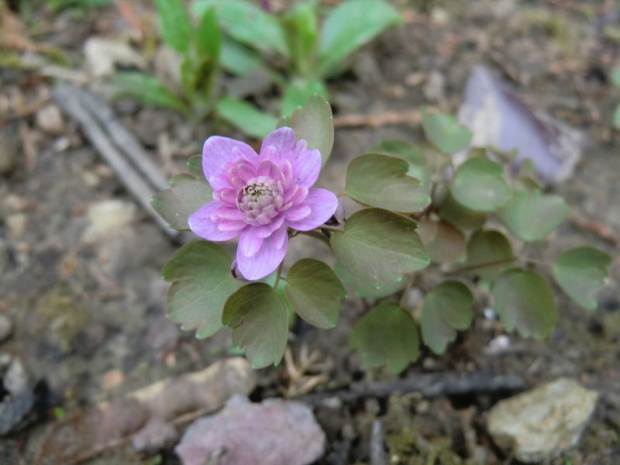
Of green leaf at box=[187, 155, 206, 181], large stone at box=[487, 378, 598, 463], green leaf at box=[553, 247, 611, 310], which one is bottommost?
large stone at box=[487, 378, 598, 463]

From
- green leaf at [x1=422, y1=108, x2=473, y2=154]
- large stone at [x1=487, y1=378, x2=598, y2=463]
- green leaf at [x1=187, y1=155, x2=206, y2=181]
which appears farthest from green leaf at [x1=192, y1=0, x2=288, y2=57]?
large stone at [x1=487, y1=378, x2=598, y2=463]

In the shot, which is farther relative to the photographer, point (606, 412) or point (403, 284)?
point (606, 412)

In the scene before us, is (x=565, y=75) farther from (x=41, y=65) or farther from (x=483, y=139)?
(x=41, y=65)

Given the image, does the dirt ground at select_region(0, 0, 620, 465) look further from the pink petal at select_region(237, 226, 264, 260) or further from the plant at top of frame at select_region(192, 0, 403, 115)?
the pink petal at select_region(237, 226, 264, 260)

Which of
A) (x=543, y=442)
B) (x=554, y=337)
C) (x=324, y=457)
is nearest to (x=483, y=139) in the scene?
(x=554, y=337)

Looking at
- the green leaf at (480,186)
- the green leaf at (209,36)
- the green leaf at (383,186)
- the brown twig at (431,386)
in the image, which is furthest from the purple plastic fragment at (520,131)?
the green leaf at (383,186)

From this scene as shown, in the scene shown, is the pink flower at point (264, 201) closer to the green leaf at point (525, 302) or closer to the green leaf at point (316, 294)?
the green leaf at point (316, 294)

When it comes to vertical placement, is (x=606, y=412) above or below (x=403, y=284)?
below
